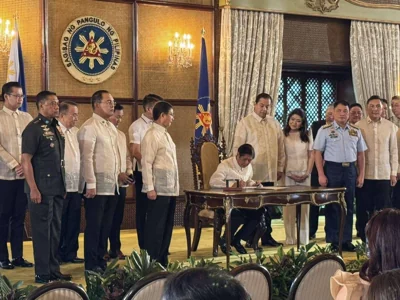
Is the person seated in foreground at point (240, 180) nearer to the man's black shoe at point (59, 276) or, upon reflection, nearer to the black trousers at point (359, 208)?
the black trousers at point (359, 208)

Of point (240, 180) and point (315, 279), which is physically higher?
point (240, 180)

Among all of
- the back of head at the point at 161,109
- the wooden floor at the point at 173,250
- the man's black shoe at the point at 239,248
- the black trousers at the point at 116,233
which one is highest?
the back of head at the point at 161,109

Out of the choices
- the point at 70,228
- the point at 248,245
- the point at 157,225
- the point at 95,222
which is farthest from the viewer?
the point at 248,245

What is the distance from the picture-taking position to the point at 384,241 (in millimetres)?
2348

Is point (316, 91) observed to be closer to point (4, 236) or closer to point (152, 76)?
point (152, 76)

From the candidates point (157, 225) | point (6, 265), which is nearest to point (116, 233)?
point (157, 225)

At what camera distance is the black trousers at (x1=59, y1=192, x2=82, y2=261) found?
650cm

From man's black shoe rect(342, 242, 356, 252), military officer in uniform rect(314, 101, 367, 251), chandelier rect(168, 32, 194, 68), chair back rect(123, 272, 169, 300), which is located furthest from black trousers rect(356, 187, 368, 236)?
chair back rect(123, 272, 169, 300)

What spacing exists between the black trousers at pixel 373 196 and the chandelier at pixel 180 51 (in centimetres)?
277

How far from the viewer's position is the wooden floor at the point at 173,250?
576 centimetres

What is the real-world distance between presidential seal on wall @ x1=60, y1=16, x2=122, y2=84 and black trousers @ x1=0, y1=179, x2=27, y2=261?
2.43 metres

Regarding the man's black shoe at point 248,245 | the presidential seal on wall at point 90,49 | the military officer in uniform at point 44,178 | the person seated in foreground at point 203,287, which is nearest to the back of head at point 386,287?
the person seated in foreground at point 203,287

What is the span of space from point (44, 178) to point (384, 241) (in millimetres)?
3512

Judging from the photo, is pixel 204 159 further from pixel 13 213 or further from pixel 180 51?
pixel 180 51
